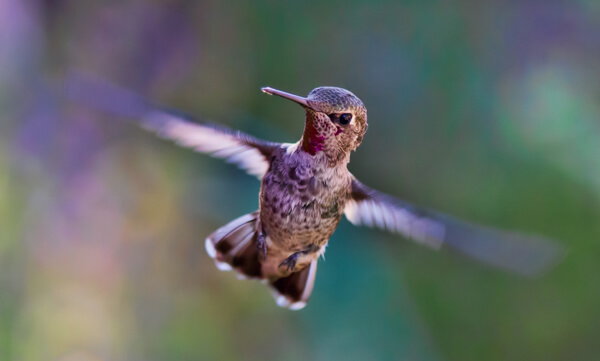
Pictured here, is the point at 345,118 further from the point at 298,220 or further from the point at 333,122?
the point at 298,220

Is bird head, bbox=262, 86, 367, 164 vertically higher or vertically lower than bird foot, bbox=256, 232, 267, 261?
higher

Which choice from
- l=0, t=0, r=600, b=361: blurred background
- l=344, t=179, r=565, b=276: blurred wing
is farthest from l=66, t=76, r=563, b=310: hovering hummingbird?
l=0, t=0, r=600, b=361: blurred background

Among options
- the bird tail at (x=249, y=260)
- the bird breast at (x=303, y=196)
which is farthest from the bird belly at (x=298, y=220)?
the bird tail at (x=249, y=260)

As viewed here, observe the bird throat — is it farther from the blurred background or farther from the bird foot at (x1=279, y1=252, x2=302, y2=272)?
the blurred background

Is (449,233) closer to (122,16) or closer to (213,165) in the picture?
(213,165)

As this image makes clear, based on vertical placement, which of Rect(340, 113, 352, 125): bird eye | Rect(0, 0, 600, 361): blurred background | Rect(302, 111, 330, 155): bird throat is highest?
Rect(340, 113, 352, 125): bird eye

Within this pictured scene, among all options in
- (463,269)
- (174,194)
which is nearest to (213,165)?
(174,194)

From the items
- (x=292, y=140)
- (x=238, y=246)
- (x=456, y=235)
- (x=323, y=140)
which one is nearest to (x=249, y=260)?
(x=238, y=246)
